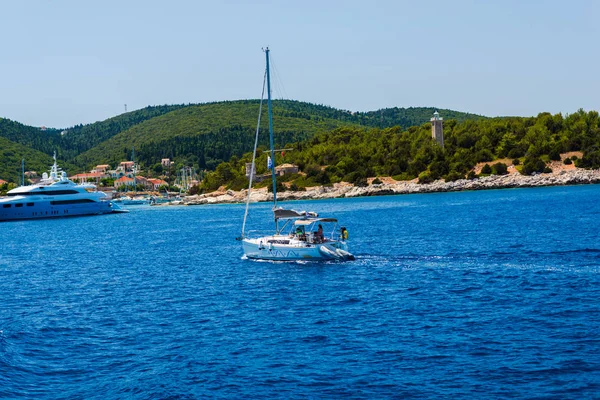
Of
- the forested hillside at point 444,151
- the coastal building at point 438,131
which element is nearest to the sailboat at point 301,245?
the forested hillside at point 444,151

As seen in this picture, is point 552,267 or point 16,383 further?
point 552,267

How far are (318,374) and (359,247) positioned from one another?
86.2 feet

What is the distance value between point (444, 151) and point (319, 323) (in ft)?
379

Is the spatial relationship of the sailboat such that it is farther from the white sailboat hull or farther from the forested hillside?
the forested hillside

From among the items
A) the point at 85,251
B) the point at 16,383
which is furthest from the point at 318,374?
the point at 85,251

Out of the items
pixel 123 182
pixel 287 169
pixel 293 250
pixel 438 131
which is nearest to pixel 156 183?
pixel 123 182

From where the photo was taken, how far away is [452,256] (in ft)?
121

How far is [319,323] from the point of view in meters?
23.2

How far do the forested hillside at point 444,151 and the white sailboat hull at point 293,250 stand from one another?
89.9 meters

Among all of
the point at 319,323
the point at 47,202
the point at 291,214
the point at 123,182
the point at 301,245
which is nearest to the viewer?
the point at 319,323

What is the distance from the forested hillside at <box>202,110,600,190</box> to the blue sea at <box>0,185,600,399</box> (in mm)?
83327

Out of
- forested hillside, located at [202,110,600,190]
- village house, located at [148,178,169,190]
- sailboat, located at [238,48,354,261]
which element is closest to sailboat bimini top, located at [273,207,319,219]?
sailboat, located at [238,48,354,261]

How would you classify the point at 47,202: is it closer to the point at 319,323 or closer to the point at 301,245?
the point at 301,245

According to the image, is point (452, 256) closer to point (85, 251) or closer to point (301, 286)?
point (301, 286)
